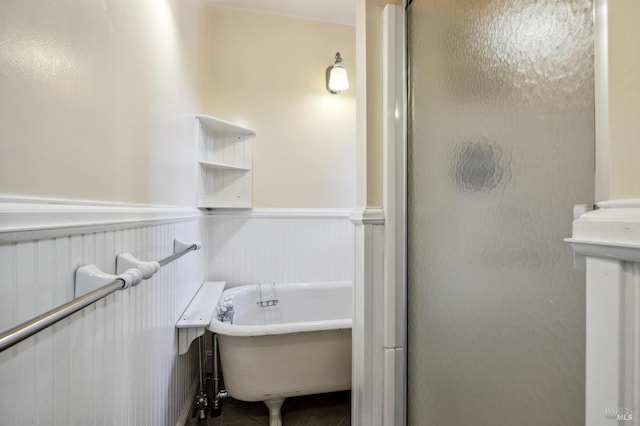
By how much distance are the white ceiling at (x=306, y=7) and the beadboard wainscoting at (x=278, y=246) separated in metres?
1.57

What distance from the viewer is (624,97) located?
1.13 ft

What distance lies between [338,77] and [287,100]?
0.44m

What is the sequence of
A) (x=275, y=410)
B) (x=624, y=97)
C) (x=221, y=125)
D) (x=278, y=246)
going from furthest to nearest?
1. (x=278, y=246)
2. (x=221, y=125)
3. (x=275, y=410)
4. (x=624, y=97)

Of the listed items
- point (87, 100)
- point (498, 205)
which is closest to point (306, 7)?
point (87, 100)

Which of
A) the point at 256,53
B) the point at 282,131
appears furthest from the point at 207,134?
the point at 256,53

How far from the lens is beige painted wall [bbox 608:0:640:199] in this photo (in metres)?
0.33

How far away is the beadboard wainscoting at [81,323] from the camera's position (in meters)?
0.42

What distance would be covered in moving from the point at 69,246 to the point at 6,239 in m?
0.16

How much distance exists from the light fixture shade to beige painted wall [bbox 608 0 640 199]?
6.17ft

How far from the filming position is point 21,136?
44 cm

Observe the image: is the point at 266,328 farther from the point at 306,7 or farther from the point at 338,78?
Result: the point at 306,7

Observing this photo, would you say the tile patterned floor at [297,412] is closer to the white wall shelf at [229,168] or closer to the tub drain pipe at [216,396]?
the tub drain pipe at [216,396]

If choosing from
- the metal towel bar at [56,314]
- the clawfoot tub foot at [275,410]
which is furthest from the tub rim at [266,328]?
the metal towel bar at [56,314]

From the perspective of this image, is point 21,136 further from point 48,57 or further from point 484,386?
point 484,386
